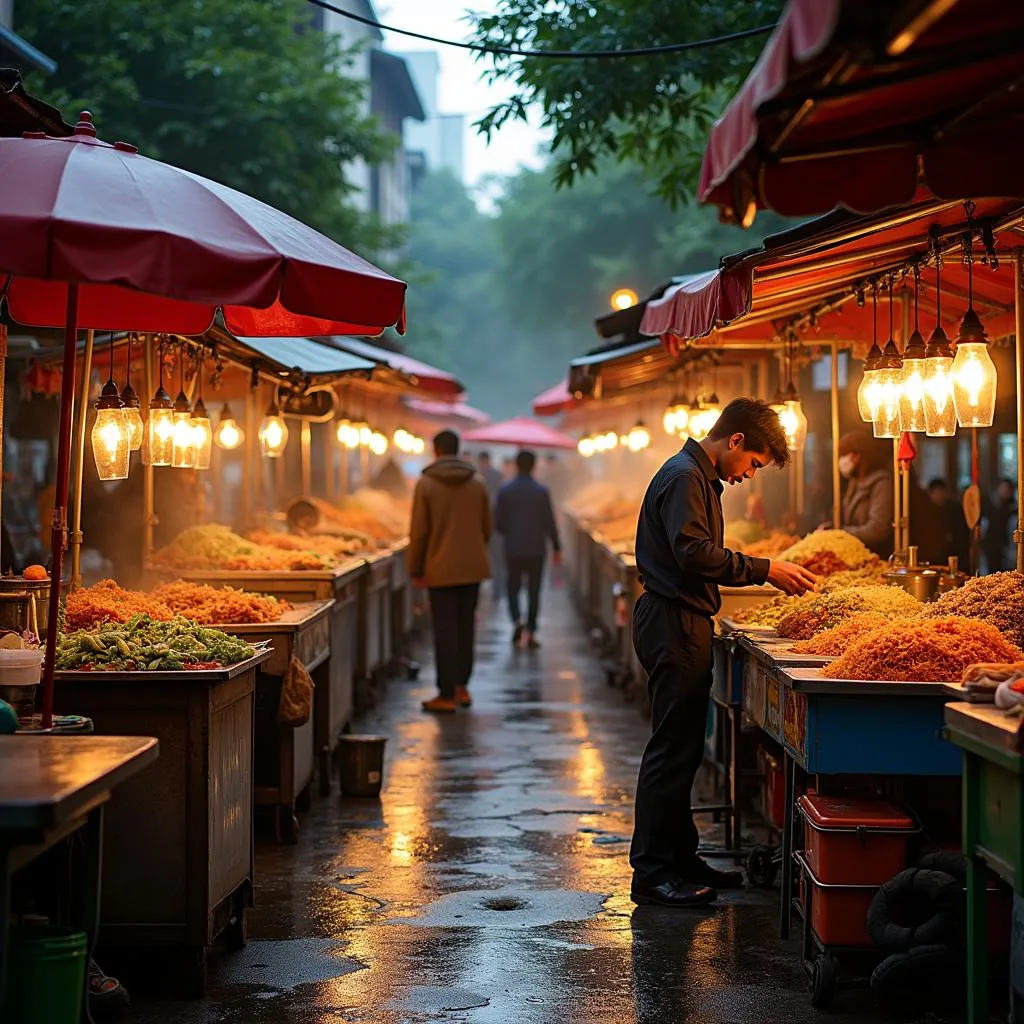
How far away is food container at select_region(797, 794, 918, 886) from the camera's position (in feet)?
20.6

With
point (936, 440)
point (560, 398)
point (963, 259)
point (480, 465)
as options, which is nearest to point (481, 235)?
point (480, 465)

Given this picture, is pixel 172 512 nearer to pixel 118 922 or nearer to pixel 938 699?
pixel 118 922

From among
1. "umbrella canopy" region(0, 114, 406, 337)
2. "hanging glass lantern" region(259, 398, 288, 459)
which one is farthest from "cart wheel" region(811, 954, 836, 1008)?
"hanging glass lantern" region(259, 398, 288, 459)

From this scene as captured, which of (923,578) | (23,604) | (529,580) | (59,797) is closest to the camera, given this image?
(59,797)

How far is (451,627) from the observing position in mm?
15039

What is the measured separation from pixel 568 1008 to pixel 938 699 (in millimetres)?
1919

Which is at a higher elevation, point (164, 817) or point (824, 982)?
point (164, 817)

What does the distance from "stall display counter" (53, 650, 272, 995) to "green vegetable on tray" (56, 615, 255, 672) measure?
12 centimetres

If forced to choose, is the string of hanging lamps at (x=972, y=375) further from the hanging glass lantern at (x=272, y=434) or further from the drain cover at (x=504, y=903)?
the hanging glass lantern at (x=272, y=434)

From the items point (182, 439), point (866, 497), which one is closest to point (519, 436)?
point (866, 497)

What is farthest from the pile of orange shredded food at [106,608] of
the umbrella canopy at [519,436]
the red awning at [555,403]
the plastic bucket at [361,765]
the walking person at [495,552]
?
the umbrella canopy at [519,436]

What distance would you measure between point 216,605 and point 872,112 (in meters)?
5.42

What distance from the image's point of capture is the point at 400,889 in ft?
26.5

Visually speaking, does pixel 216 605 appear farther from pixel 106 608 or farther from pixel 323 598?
pixel 323 598
